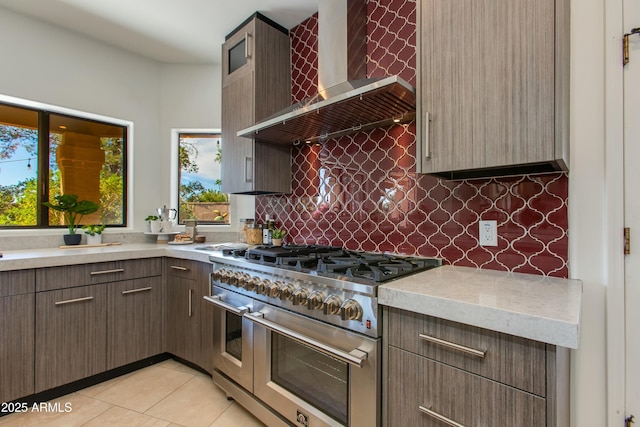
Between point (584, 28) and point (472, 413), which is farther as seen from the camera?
point (584, 28)

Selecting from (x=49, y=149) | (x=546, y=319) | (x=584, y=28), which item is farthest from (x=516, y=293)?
(x=49, y=149)

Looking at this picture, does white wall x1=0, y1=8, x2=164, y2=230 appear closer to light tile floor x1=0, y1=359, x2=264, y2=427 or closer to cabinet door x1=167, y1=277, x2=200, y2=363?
cabinet door x1=167, y1=277, x2=200, y2=363

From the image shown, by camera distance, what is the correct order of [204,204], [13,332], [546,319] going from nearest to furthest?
1. [546,319]
2. [13,332]
3. [204,204]

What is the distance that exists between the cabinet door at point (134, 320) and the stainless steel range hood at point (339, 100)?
4.77ft

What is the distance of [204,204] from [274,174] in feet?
4.01

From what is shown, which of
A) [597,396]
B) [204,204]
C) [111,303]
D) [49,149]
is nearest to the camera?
[597,396]

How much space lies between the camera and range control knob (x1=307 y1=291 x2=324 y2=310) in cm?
130

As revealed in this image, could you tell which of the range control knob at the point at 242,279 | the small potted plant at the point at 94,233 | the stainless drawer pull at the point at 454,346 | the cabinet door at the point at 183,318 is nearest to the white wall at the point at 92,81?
the small potted plant at the point at 94,233

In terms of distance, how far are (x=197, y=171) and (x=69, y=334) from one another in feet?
5.99

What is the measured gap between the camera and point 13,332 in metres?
1.80

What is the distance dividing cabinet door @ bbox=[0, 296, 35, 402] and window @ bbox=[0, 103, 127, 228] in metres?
1.02

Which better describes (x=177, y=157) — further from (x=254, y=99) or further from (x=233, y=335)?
(x=233, y=335)

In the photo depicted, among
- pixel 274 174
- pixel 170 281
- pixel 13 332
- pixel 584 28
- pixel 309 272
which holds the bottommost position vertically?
pixel 13 332

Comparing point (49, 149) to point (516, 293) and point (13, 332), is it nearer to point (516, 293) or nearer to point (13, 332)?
point (13, 332)
